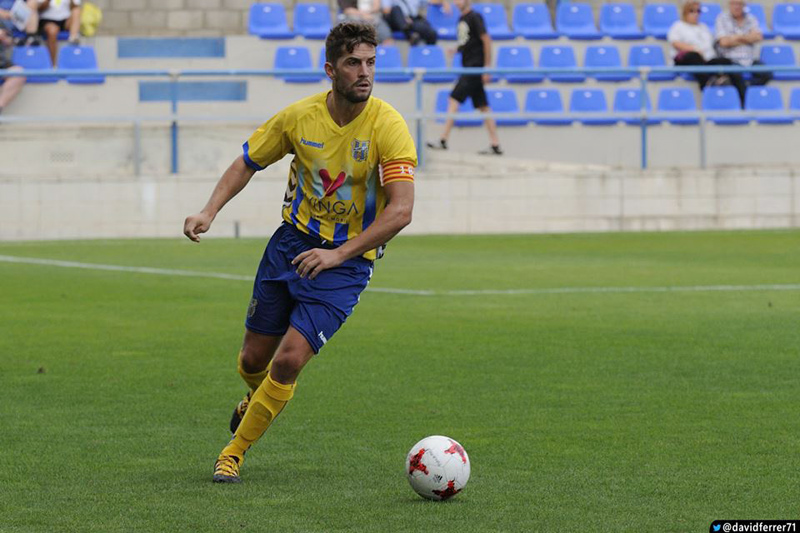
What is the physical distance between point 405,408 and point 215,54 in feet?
60.7

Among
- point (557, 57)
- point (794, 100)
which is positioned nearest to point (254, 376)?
point (557, 57)

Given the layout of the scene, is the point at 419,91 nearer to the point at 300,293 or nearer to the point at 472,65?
the point at 472,65

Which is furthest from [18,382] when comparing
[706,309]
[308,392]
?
[706,309]

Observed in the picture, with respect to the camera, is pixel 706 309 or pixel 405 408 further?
pixel 706 309

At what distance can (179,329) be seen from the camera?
37.2ft

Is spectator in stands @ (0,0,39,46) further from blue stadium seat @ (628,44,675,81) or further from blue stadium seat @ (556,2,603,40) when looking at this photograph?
blue stadium seat @ (628,44,675,81)

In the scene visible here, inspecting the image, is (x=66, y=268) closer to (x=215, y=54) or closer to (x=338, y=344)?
(x=338, y=344)

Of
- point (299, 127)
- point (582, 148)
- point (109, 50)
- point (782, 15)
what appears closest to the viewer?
point (299, 127)

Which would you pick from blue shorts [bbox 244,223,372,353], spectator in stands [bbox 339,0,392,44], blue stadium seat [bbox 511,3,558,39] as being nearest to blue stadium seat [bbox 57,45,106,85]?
spectator in stands [bbox 339,0,392,44]

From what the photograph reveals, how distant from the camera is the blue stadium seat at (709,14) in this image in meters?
26.9

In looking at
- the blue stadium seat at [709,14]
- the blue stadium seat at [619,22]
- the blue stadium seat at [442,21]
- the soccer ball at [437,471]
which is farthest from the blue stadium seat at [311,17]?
the soccer ball at [437,471]

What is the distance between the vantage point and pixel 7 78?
838 inches

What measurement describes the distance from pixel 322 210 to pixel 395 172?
390mm

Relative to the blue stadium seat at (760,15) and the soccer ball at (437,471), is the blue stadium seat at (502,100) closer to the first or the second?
the blue stadium seat at (760,15)
